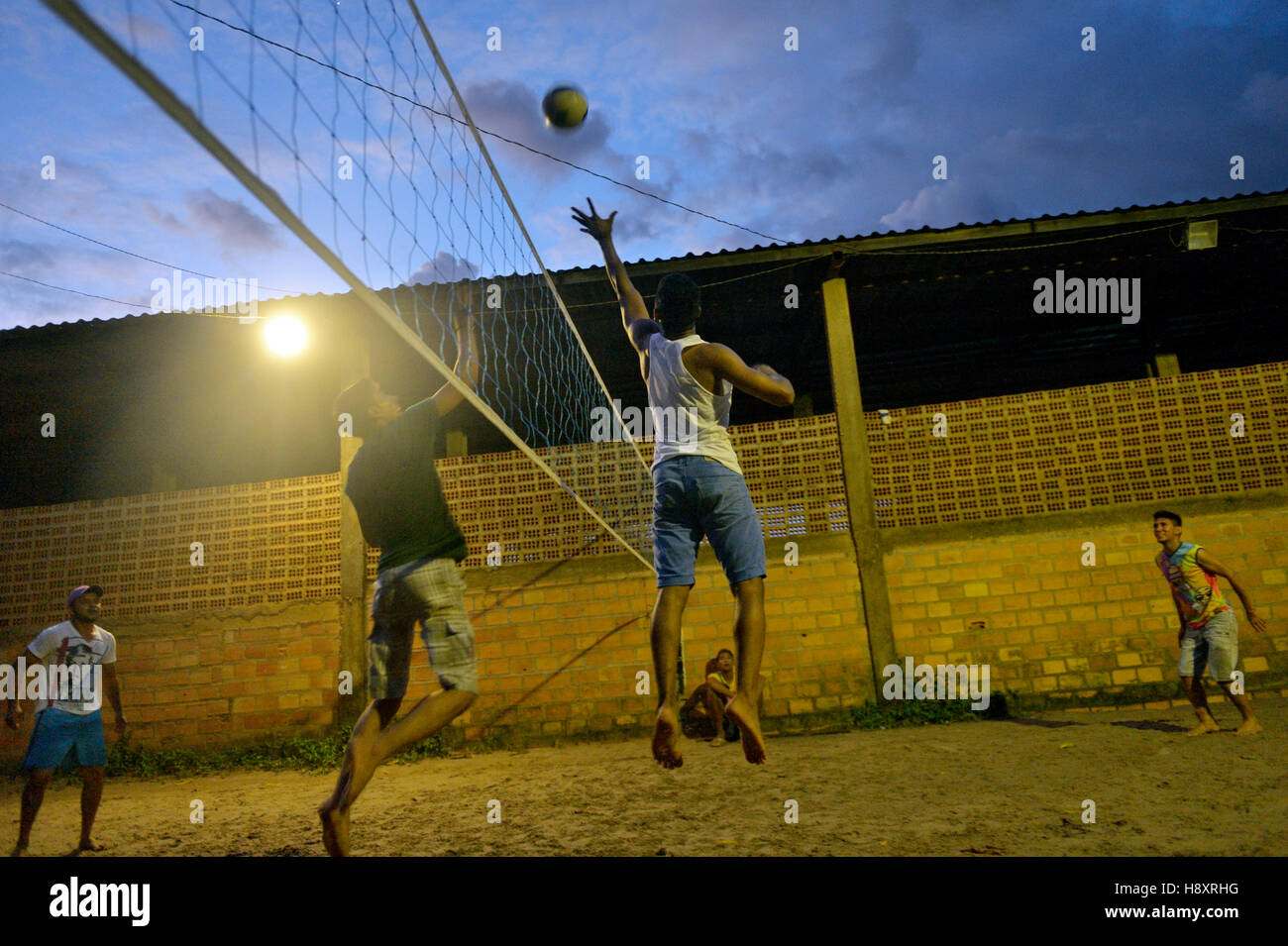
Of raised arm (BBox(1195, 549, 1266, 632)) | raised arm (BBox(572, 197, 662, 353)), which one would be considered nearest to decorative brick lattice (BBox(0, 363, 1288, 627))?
raised arm (BBox(1195, 549, 1266, 632))

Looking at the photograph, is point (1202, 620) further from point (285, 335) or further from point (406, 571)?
point (285, 335)

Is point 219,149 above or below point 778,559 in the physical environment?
above

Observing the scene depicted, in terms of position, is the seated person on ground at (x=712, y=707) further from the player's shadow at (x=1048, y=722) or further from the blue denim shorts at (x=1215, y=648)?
the blue denim shorts at (x=1215, y=648)

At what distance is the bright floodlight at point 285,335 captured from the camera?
773cm

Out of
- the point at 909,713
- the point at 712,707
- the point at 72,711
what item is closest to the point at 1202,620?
the point at 909,713

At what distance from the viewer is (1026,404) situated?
7605 millimetres

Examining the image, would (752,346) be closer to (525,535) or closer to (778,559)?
(778,559)

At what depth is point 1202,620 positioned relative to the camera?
584 centimetres

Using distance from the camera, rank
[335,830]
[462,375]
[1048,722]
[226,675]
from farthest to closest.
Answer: [226,675]
[1048,722]
[462,375]
[335,830]

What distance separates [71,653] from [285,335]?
13.2 feet

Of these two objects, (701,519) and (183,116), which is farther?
(701,519)

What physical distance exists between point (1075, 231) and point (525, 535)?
663cm

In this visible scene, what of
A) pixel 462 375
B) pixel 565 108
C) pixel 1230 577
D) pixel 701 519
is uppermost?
pixel 565 108
